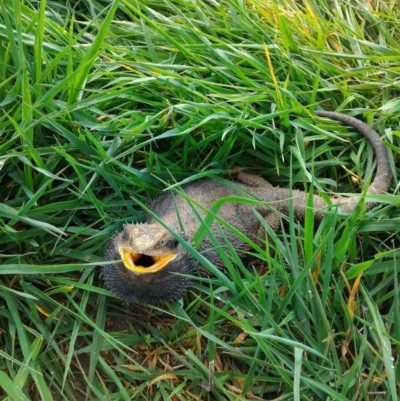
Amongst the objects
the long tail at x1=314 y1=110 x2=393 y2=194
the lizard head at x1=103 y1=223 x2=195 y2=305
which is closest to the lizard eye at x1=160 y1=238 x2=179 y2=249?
the lizard head at x1=103 y1=223 x2=195 y2=305

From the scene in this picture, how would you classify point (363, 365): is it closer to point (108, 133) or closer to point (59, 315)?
point (59, 315)

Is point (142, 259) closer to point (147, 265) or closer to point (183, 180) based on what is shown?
point (147, 265)

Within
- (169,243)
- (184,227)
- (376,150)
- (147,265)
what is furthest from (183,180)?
(376,150)

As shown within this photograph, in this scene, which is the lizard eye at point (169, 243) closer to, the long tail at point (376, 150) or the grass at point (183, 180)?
the grass at point (183, 180)

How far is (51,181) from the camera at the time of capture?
9.82 ft

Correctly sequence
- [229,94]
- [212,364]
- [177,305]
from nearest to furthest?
1. [212,364]
2. [177,305]
3. [229,94]

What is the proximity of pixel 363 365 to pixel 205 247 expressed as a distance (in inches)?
39.8

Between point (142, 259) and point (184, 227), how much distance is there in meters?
0.37

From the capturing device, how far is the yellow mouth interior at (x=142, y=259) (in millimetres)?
2678

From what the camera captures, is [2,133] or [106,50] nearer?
[2,133]

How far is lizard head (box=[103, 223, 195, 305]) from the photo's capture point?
2713 mm

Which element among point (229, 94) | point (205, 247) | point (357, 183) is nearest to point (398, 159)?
point (357, 183)

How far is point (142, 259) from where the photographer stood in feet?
9.34

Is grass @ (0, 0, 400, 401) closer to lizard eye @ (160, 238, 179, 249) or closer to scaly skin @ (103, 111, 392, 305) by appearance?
scaly skin @ (103, 111, 392, 305)
